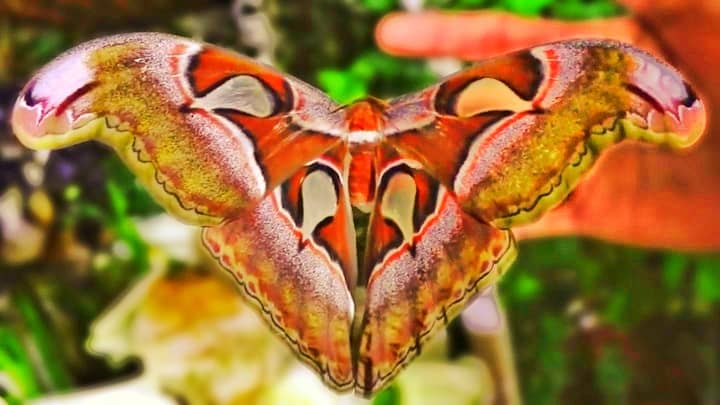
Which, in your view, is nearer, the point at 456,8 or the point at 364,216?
the point at 364,216

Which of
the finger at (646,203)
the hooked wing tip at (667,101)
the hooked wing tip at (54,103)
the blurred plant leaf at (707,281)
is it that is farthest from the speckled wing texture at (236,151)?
the blurred plant leaf at (707,281)

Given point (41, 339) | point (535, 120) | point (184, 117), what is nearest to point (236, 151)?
point (184, 117)

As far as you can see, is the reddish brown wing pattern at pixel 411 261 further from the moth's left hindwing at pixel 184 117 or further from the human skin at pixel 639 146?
the human skin at pixel 639 146

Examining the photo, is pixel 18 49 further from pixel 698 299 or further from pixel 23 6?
pixel 698 299

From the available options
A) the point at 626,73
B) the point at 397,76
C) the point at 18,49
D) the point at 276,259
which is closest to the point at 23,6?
the point at 18,49

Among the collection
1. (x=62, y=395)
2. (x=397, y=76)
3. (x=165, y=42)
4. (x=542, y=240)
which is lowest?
(x=62, y=395)

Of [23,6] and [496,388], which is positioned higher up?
[23,6]

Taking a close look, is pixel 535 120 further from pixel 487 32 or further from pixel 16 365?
pixel 16 365
